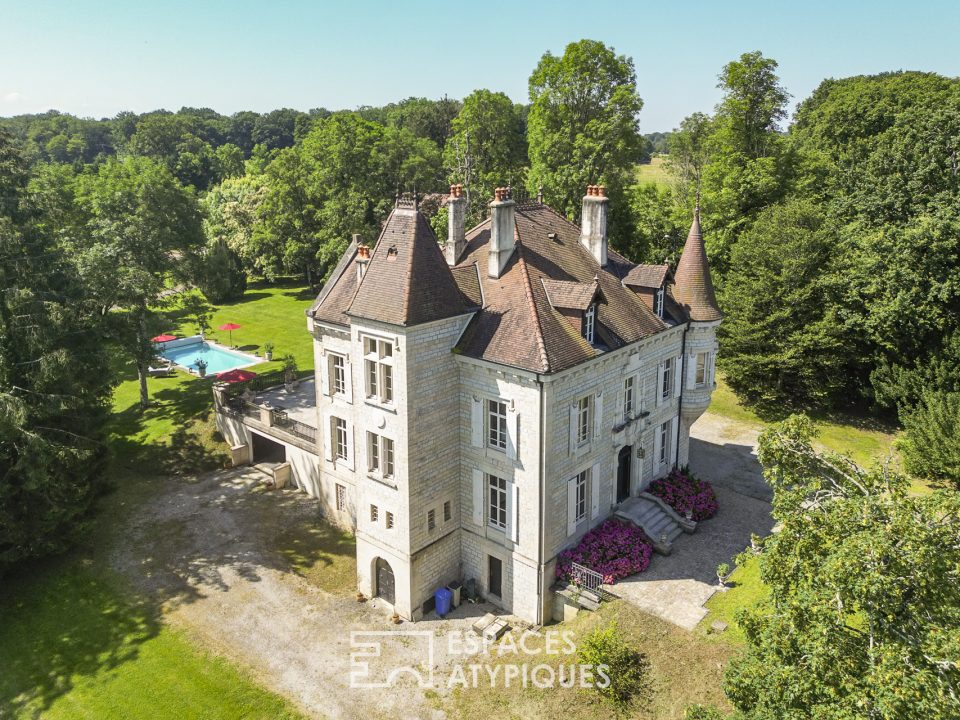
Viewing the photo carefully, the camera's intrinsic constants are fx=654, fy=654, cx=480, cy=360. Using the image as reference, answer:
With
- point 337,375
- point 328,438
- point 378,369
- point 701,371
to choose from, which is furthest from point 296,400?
point 701,371

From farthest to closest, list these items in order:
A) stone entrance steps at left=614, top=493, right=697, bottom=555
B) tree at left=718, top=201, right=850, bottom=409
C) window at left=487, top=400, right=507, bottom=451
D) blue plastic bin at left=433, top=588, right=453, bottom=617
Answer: tree at left=718, top=201, right=850, bottom=409, stone entrance steps at left=614, top=493, right=697, bottom=555, blue plastic bin at left=433, top=588, right=453, bottom=617, window at left=487, top=400, right=507, bottom=451

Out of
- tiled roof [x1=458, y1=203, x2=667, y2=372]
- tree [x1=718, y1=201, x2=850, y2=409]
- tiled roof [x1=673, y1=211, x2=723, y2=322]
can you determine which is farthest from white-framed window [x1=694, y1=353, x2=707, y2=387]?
tree [x1=718, y1=201, x2=850, y2=409]

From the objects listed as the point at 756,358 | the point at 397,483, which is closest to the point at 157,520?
the point at 397,483

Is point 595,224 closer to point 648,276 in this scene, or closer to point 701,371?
point 648,276

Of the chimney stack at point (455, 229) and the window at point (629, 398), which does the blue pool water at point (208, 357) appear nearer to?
the chimney stack at point (455, 229)

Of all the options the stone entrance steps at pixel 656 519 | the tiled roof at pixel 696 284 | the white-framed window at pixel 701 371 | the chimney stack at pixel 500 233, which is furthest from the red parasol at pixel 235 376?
the white-framed window at pixel 701 371

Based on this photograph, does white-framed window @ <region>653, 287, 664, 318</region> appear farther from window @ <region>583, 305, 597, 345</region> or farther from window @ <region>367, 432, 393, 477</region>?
window @ <region>367, 432, 393, 477</region>

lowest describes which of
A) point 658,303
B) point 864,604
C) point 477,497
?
point 477,497
